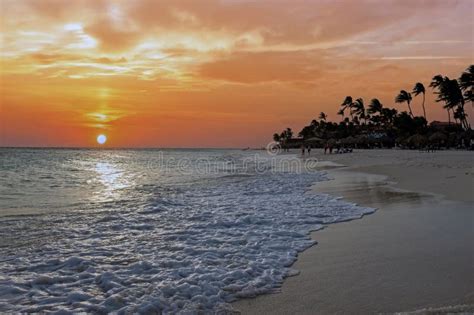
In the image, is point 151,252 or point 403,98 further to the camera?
point 403,98

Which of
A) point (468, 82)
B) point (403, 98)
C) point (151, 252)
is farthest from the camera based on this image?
point (403, 98)

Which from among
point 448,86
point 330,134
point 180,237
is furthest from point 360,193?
point 330,134

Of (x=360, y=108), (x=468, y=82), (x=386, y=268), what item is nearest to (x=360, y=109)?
(x=360, y=108)

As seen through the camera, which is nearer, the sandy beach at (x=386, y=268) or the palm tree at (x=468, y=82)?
the sandy beach at (x=386, y=268)

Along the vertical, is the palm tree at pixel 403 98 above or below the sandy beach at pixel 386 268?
above

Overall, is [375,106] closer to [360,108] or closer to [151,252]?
[360,108]

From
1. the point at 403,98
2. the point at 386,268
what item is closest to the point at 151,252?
the point at 386,268

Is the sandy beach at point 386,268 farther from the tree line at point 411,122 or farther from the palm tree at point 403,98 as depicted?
the palm tree at point 403,98

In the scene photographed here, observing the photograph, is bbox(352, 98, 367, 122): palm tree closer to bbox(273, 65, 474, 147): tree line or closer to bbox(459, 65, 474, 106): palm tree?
bbox(273, 65, 474, 147): tree line

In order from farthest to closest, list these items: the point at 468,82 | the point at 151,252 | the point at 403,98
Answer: the point at 403,98
the point at 468,82
the point at 151,252

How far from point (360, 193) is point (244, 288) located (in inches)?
389

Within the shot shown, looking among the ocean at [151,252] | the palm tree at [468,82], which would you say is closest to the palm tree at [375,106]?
the palm tree at [468,82]

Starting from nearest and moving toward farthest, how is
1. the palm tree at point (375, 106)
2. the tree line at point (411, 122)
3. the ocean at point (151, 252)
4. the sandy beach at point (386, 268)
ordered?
1. the sandy beach at point (386, 268)
2. the ocean at point (151, 252)
3. the tree line at point (411, 122)
4. the palm tree at point (375, 106)

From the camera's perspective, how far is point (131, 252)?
6.22m
